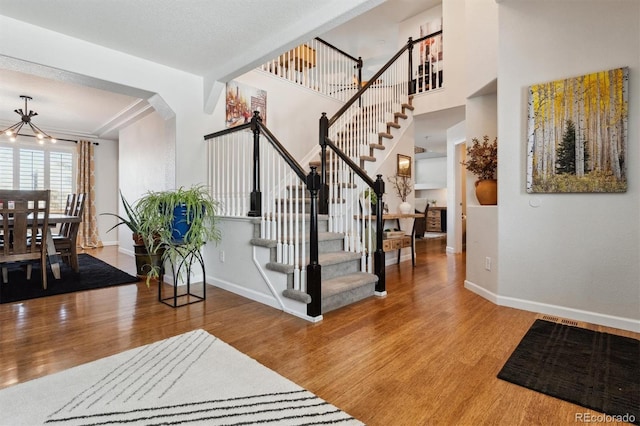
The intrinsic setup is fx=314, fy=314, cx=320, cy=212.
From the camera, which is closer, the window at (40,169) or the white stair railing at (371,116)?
the white stair railing at (371,116)

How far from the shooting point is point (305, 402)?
1.51 meters

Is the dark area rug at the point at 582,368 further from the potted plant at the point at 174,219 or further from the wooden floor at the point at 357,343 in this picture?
the potted plant at the point at 174,219

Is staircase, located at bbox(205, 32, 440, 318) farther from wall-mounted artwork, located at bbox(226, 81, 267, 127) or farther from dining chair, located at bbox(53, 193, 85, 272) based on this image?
dining chair, located at bbox(53, 193, 85, 272)

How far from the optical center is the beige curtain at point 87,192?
6977 mm

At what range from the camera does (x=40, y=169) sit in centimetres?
674

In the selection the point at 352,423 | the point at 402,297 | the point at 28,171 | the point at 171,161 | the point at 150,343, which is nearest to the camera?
the point at 352,423

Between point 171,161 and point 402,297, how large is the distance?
3120mm

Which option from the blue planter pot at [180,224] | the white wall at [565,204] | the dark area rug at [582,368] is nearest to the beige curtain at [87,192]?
the blue planter pot at [180,224]

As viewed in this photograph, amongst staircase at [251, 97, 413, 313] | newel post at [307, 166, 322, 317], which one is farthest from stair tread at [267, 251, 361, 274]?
newel post at [307, 166, 322, 317]

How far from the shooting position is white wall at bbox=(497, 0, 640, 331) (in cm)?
246

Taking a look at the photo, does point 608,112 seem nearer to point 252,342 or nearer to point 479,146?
point 479,146

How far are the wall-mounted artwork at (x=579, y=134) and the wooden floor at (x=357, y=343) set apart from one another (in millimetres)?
1203

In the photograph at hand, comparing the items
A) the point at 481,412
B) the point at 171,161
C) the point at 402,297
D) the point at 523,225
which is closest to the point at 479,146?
the point at 523,225

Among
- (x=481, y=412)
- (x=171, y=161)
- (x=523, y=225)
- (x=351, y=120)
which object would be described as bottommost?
(x=481, y=412)
